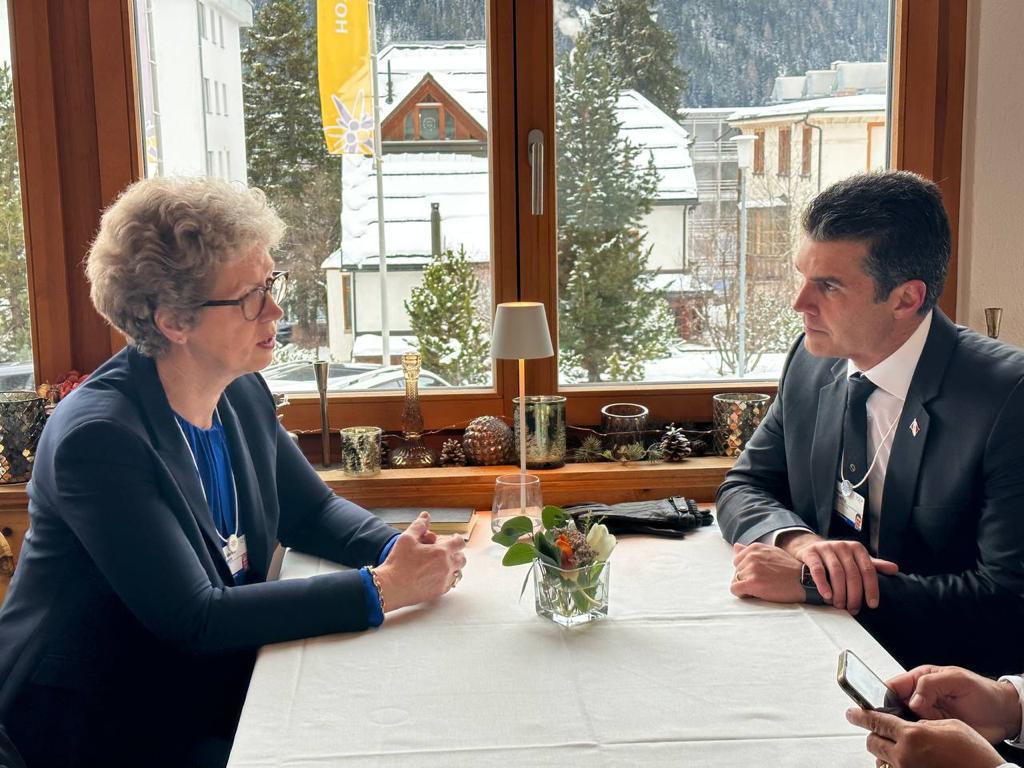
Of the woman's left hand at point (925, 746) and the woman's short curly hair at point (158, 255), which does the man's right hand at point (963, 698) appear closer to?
the woman's left hand at point (925, 746)

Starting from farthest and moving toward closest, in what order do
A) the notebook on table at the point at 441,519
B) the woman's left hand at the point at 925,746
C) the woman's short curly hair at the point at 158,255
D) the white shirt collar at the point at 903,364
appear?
the notebook on table at the point at 441,519 → the white shirt collar at the point at 903,364 → the woman's short curly hair at the point at 158,255 → the woman's left hand at the point at 925,746

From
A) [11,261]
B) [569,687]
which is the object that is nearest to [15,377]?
[11,261]

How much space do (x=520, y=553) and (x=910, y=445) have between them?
0.79m

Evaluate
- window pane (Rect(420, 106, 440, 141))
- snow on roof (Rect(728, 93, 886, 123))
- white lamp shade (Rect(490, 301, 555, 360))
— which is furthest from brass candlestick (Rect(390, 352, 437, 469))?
snow on roof (Rect(728, 93, 886, 123))

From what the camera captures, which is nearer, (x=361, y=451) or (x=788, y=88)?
(x=361, y=451)

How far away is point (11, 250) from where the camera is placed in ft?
9.70

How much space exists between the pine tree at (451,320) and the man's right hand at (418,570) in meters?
1.17

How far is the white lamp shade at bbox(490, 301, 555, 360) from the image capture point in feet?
8.41

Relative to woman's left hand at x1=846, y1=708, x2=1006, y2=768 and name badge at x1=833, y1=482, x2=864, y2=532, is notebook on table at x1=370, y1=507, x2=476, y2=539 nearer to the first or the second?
name badge at x1=833, y1=482, x2=864, y2=532

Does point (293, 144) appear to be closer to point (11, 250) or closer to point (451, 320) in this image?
point (451, 320)

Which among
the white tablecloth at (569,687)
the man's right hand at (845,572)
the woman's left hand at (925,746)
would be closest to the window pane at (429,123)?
the white tablecloth at (569,687)

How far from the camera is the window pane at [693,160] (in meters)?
2.94

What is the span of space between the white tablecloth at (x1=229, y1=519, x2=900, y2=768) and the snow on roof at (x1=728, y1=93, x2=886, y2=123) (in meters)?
1.56

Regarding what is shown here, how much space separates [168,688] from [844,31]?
2423mm
